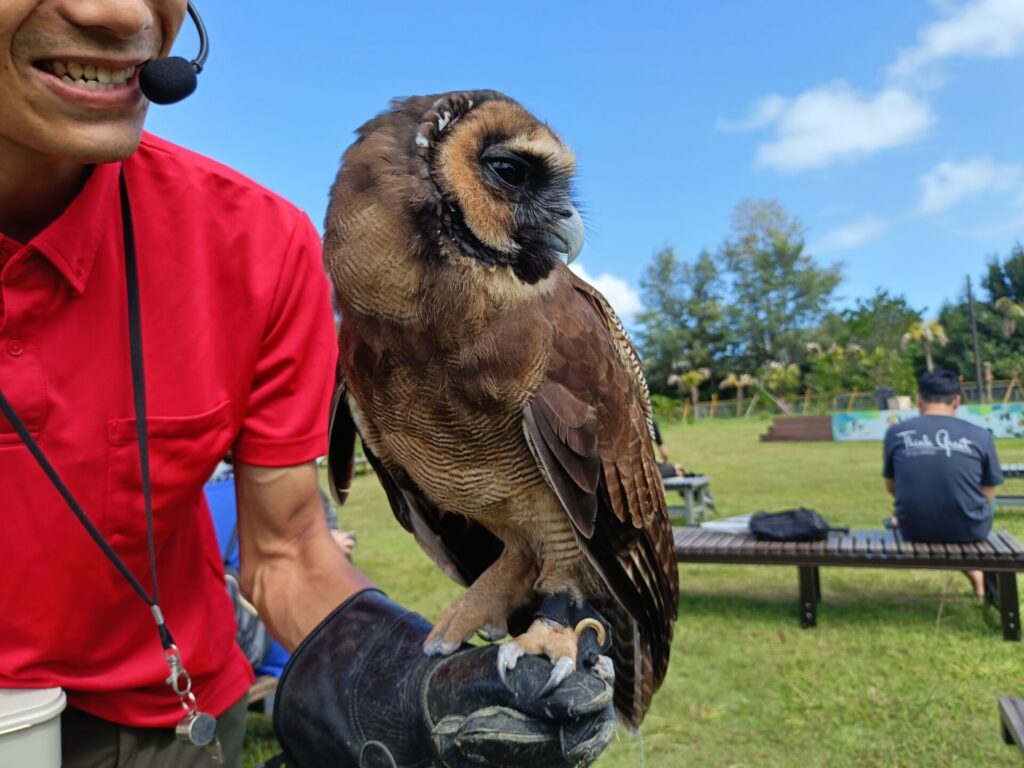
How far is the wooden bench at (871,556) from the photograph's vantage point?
19.2ft

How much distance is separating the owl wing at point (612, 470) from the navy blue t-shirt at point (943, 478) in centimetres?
507

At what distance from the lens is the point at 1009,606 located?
5938mm

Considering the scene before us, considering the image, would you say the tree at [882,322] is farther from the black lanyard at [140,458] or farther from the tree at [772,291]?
the black lanyard at [140,458]

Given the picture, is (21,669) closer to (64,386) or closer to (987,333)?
(64,386)

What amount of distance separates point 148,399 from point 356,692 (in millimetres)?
937

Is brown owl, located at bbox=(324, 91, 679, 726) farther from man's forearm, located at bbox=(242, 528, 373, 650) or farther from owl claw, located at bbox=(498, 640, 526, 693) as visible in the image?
man's forearm, located at bbox=(242, 528, 373, 650)

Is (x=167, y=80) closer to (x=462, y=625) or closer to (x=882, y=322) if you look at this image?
(x=462, y=625)

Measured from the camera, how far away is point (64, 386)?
1.91m

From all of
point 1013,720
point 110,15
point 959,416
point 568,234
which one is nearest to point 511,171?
point 568,234

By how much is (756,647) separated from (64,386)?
5.56 meters

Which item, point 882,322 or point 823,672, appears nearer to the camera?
point 823,672

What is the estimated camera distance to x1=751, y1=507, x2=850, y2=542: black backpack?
659 cm

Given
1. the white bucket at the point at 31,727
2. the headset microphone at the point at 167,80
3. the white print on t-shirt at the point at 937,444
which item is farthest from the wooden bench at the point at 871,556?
the headset microphone at the point at 167,80

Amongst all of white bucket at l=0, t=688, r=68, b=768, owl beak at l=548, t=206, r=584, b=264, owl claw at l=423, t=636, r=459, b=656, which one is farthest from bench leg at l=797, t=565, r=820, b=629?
white bucket at l=0, t=688, r=68, b=768
